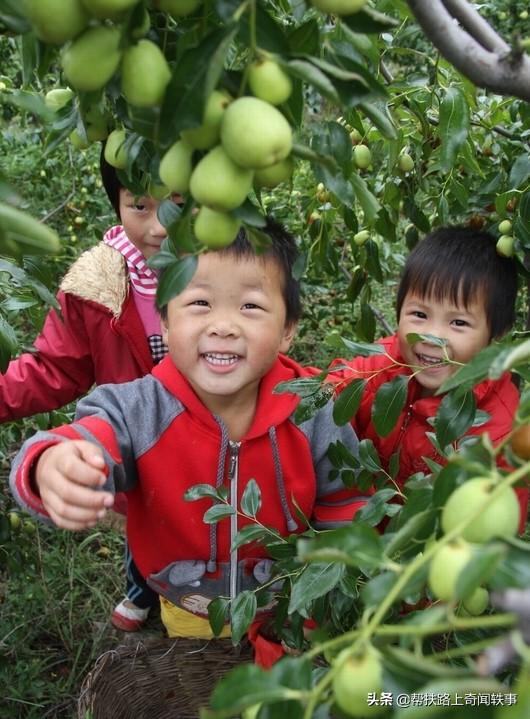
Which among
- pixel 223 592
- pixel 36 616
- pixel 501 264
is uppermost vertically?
pixel 501 264

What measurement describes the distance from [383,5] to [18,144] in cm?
324

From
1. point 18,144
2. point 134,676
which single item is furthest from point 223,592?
point 18,144

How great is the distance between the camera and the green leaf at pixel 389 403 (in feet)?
3.90

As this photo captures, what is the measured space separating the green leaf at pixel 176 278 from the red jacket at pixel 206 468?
27.5 inches

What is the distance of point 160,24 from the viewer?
729 mm

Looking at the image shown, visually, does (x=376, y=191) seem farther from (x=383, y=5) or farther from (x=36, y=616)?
(x=36, y=616)

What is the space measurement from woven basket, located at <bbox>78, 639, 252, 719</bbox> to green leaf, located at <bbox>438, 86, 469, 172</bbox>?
1.16 meters

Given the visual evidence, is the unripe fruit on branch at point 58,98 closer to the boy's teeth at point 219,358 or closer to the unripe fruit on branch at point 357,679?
the boy's teeth at point 219,358

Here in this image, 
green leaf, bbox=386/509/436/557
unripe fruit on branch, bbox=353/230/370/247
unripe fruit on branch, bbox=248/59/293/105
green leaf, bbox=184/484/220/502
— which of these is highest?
unripe fruit on branch, bbox=353/230/370/247

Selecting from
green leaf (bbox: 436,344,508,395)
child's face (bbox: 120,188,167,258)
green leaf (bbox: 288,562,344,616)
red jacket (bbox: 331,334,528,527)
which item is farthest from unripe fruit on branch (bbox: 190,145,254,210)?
child's face (bbox: 120,188,167,258)

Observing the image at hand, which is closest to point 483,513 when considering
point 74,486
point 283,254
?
point 74,486

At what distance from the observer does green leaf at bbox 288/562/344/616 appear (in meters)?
0.87

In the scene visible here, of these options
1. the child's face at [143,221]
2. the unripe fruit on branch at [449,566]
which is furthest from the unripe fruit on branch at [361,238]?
the unripe fruit on branch at [449,566]

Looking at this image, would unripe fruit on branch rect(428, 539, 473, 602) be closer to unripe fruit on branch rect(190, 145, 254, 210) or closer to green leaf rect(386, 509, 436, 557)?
green leaf rect(386, 509, 436, 557)
